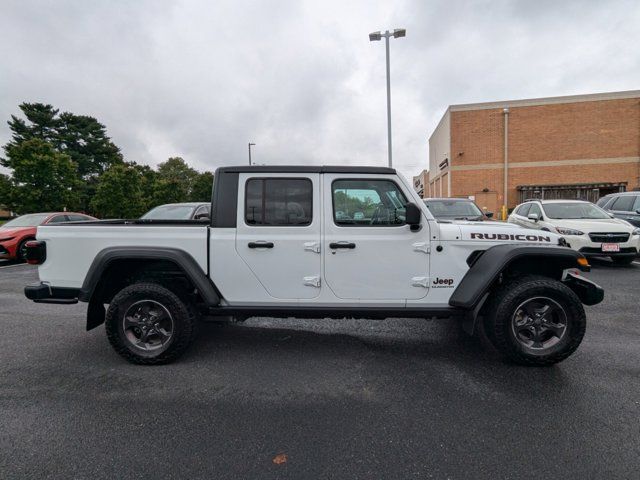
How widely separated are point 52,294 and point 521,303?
185 inches

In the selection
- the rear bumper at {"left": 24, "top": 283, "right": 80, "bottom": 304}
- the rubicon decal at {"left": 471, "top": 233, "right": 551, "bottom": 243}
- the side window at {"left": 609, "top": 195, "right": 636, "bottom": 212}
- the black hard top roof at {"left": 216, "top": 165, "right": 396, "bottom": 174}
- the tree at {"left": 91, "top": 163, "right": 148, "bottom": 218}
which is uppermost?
the tree at {"left": 91, "top": 163, "right": 148, "bottom": 218}

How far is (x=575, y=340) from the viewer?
10.4 ft

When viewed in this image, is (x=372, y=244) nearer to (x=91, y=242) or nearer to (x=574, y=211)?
(x=91, y=242)

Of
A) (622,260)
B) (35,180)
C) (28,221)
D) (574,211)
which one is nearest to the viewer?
(622,260)

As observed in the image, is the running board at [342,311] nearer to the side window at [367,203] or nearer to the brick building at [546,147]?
the side window at [367,203]

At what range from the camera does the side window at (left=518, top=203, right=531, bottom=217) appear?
10141 millimetres

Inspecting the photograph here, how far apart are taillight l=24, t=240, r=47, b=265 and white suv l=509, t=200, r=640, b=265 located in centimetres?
898

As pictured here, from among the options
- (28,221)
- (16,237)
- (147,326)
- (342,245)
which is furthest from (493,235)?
(28,221)

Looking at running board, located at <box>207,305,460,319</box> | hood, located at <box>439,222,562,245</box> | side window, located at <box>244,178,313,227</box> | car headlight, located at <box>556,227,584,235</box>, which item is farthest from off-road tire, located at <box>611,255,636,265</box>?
side window, located at <box>244,178,313,227</box>

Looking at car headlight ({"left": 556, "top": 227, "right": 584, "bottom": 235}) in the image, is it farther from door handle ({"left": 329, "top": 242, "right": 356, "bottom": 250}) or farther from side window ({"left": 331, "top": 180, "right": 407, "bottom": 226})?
door handle ({"left": 329, "top": 242, "right": 356, "bottom": 250})

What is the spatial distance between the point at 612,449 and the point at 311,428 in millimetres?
1940

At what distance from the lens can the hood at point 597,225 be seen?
7730 millimetres

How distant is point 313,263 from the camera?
3.35 meters

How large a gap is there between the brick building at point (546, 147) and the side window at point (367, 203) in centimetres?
2453
